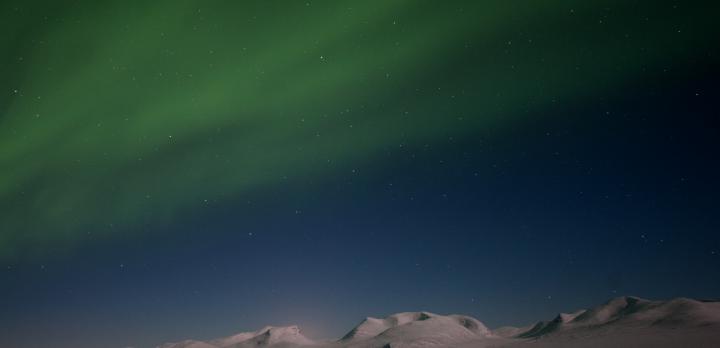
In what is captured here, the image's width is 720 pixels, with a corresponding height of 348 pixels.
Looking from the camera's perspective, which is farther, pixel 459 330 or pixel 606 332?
pixel 459 330

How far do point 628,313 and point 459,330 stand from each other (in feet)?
231

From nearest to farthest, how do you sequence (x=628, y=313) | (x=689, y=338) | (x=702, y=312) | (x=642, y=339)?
(x=689, y=338) < (x=642, y=339) < (x=702, y=312) < (x=628, y=313)

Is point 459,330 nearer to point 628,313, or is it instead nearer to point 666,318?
point 628,313

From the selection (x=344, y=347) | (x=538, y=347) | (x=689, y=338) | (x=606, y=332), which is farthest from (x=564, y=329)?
(x=344, y=347)

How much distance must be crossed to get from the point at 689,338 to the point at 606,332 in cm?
4308

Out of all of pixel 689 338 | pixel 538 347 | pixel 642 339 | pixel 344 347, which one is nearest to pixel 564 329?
pixel 538 347

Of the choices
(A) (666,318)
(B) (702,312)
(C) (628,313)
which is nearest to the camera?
(B) (702,312)

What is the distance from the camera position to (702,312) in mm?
124625

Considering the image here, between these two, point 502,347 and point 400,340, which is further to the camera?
point 400,340

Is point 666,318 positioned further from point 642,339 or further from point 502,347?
point 502,347

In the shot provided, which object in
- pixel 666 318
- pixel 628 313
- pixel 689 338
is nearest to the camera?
pixel 689 338

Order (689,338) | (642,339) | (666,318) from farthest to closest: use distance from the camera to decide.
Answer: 1. (666,318)
2. (642,339)
3. (689,338)

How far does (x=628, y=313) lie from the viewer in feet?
537

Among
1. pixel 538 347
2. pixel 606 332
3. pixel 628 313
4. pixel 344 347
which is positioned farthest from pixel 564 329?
pixel 344 347
